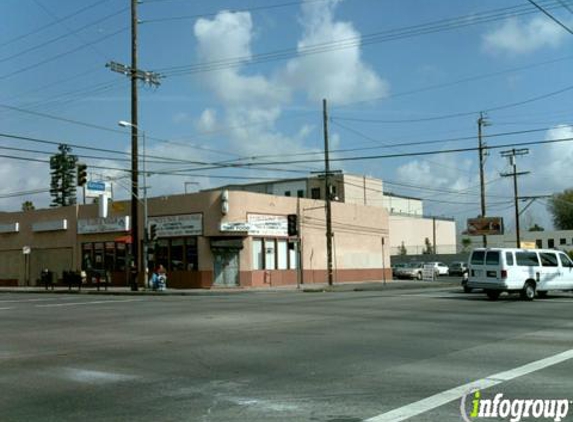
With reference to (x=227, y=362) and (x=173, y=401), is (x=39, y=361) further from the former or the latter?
(x=173, y=401)

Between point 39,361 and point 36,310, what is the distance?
13681 millimetres

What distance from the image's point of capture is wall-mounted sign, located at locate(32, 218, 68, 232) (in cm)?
4916

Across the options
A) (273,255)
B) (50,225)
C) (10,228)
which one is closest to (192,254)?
(273,255)

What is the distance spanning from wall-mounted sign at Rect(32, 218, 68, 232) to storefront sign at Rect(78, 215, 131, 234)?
1574 mm

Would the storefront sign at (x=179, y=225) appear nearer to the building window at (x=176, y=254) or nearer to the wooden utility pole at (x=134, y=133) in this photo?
the building window at (x=176, y=254)

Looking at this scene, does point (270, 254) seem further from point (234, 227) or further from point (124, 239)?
point (124, 239)

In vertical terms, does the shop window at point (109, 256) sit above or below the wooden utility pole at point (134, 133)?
below

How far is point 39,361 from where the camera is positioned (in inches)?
468

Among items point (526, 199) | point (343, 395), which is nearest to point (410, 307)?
point (343, 395)

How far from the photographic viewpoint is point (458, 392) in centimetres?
855

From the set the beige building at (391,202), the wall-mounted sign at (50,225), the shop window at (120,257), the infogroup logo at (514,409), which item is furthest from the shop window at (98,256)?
the infogroup logo at (514,409)

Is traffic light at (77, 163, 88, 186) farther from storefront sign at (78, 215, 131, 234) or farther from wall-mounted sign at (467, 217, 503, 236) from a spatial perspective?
wall-mounted sign at (467, 217, 503, 236)

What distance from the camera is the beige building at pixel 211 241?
136 feet

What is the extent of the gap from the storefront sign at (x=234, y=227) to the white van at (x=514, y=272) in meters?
17.4
